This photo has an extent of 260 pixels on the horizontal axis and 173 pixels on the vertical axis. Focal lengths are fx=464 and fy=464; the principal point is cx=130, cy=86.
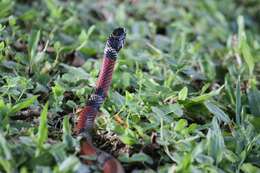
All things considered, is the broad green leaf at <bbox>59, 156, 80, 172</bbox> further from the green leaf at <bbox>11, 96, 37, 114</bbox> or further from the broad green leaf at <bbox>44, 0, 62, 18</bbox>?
the broad green leaf at <bbox>44, 0, 62, 18</bbox>

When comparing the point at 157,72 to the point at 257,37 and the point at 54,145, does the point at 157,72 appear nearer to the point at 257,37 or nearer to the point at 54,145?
the point at 54,145

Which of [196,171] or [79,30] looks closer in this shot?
[196,171]

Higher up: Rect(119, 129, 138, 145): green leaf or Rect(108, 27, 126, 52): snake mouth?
Rect(108, 27, 126, 52): snake mouth

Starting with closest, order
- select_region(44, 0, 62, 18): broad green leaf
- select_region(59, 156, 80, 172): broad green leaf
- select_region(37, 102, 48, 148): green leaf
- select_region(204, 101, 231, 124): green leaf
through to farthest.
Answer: select_region(59, 156, 80, 172): broad green leaf < select_region(37, 102, 48, 148): green leaf < select_region(204, 101, 231, 124): green leaf < select_region(44, 0, 62, 18): broad green leaf

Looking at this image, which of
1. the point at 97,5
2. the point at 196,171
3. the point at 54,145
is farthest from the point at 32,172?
the point at 97,5

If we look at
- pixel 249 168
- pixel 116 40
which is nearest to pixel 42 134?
pixel 116 40

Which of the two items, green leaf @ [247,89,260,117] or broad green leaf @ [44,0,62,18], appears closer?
green leaf @ [247,89,260,117]

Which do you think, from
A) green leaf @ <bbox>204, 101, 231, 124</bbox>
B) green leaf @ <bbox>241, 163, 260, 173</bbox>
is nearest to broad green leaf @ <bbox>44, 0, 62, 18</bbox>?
green leaf @ <bbox>204, 101, 231, 124</bbox>
